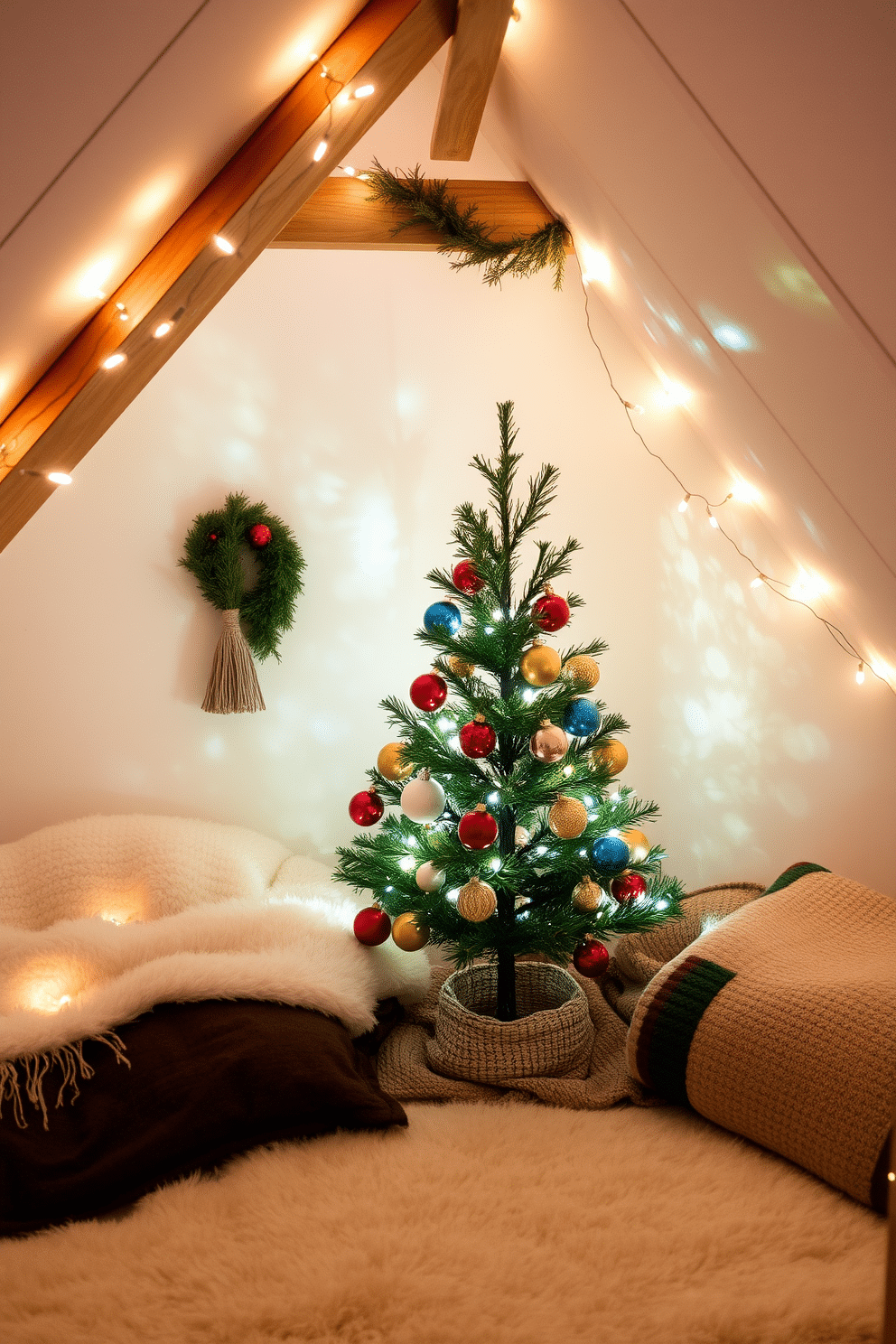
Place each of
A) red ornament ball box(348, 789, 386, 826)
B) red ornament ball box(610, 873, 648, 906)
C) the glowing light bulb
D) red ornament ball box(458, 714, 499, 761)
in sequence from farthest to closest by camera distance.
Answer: the glowing light bulb, red ornament ball box(348, 789, 386, 826), red ornament ball box(610, 873, 648, 906), red ornament ball box(458, 714, 499, 761)

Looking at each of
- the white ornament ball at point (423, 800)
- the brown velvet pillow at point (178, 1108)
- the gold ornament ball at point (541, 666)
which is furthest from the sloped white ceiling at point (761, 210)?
the brown velvet pillow at point (178, 1108)

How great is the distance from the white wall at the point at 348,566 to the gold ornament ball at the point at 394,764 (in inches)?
30.6

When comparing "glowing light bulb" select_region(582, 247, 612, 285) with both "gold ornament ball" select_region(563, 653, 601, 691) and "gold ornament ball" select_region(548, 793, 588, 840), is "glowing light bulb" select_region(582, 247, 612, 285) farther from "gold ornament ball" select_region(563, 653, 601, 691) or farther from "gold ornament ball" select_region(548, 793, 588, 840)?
"gold ornament ball" select_region(548, 793, 588, 840)

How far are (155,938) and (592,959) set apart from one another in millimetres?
1030

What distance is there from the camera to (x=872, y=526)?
58.7 inches

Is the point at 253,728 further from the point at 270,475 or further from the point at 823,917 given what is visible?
the point at 823,917

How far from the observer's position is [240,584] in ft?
8.78

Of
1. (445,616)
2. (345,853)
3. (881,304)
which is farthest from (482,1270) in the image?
(881,304)

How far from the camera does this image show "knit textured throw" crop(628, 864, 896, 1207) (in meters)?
1.54

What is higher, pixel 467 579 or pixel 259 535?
pixel 467 579

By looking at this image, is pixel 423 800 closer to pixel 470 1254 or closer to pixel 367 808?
pixel 367 808

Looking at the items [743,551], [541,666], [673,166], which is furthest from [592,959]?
[673,166]

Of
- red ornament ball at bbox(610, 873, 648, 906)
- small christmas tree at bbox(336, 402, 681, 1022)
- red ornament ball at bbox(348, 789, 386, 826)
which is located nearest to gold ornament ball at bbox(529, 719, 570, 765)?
small christmas tree at bbox(336, 402, 681, 1022)

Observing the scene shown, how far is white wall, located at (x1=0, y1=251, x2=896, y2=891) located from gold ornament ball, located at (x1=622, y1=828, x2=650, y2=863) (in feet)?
2.02
